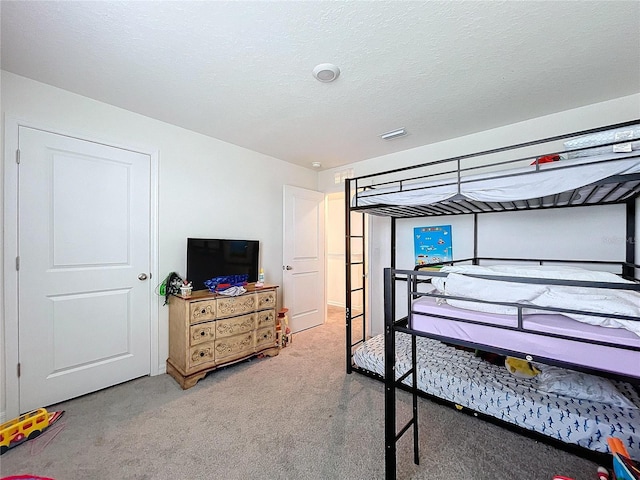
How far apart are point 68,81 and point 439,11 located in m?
2.60

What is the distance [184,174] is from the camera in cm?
281

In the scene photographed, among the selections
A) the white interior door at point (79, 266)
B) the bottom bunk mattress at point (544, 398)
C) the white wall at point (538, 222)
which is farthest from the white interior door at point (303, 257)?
the bottom bunk mattress at point (544, 398)

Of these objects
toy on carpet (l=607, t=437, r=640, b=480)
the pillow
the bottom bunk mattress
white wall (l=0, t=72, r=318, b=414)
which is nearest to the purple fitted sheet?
toy on carpet (l=607, t=437, r=640, b=480)

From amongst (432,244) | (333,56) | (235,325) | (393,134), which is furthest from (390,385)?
(393,134)

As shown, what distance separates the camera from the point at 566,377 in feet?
5.89

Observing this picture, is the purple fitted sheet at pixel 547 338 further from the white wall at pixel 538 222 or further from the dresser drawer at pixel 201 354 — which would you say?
the dresser drawer at pixel 201 354

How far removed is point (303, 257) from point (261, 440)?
→ 96.2 inches

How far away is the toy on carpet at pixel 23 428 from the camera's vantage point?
64.1 inches

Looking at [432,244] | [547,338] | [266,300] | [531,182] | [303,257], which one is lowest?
[266,300]

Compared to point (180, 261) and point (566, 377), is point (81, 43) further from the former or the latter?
point (566, 377)

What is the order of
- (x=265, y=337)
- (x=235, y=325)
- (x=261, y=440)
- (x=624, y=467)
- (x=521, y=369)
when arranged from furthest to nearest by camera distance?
(x=265, y=337) → (x=235, y=325) → (x=521, y=369) → (x=261, y=440) → (x=624, y=467)

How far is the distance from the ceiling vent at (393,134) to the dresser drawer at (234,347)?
2627mm

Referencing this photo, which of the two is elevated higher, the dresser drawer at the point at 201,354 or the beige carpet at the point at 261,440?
the dresser drawer at the point at 201,354

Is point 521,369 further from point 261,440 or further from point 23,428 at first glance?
point 23,428
